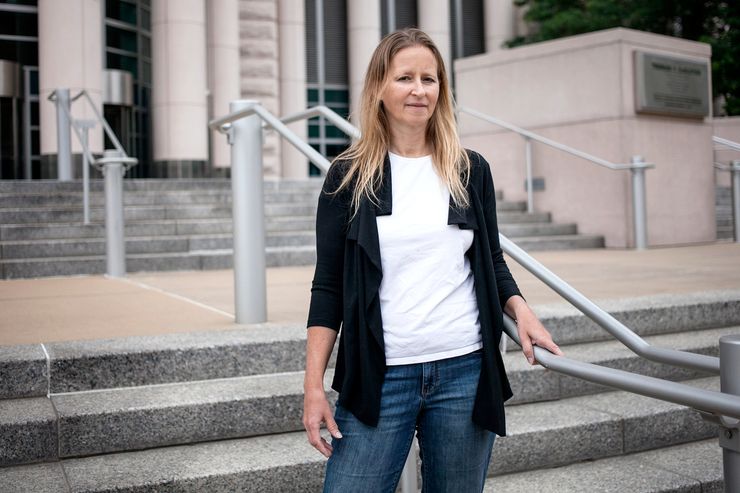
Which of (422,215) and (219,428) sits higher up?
(422,215)

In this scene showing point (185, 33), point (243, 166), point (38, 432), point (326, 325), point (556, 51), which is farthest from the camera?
point (185, 33)

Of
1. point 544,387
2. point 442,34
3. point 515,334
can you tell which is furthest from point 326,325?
point 442,34

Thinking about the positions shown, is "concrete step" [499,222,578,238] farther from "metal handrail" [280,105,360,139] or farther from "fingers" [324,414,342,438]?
"fingers" [324,414,342,438]

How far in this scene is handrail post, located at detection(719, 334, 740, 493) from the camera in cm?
175

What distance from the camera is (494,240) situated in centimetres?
225

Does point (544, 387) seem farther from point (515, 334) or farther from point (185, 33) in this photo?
point (185, 33)

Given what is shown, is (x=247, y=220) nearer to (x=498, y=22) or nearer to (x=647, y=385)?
(x=647, y=385)

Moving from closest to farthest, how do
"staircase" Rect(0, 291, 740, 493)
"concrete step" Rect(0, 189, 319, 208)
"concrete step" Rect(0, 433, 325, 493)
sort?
"concrete step" Rect(0, 433, 325, 493) → "staircase" Rect(0, 291, 740, 493) → "concrete step" Rect(0, 189, 319, 208)

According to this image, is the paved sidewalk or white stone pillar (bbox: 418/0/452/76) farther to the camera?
white stone pillar (bbox: 418/0/452/76)

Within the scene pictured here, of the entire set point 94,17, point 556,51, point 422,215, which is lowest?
point 422,215

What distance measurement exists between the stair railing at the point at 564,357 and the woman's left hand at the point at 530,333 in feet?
0.06

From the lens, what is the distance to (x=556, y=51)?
37.2 ft

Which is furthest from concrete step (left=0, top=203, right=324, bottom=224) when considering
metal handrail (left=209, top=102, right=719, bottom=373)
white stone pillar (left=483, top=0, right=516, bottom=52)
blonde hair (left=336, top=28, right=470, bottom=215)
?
white stone pillar (left=483, top=0, right=516, bottom=52)

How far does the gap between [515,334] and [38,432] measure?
204 cm
